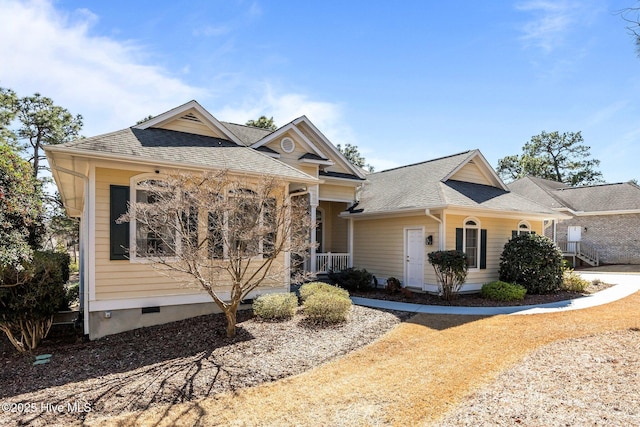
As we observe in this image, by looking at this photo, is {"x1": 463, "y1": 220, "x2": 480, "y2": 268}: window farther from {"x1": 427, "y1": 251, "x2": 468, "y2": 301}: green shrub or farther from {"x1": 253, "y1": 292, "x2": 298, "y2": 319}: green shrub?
{"x1": 253, "y1": 292, "x2": 298, "y2": 319}: green shrub

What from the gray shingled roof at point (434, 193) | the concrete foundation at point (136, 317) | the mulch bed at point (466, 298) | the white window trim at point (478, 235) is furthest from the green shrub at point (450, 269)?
the concrete foundation at point (136, 317)

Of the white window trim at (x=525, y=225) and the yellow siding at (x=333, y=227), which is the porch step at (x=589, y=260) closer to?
the white window trim at (x=525, y=225)

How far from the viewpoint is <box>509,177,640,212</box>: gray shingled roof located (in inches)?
868

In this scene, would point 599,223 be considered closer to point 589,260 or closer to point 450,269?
point 589,260

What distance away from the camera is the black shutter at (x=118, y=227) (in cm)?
729

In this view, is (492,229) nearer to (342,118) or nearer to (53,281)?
(342,118)

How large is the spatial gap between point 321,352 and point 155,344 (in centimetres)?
311

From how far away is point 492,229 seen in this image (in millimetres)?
12703

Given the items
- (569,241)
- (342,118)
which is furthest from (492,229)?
(569,241)

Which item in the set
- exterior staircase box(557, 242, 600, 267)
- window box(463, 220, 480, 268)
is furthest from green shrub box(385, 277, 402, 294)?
exterior staircase box(557, 242, 600, 267)

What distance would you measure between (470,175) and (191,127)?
1043cm

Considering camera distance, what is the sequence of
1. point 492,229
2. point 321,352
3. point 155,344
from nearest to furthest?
point 321,352
point 155,344
point 492,229

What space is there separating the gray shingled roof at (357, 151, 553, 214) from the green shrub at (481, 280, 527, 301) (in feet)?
8.36

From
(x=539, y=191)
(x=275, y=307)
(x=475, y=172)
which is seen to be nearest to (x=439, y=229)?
(x=475, y=172)
